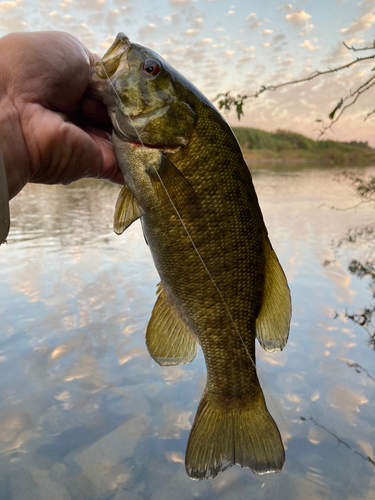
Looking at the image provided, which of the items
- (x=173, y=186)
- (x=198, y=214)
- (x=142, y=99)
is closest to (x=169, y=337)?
(x=198, y=214)

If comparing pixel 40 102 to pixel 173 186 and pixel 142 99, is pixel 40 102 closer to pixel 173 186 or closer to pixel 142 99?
pixel 142 99

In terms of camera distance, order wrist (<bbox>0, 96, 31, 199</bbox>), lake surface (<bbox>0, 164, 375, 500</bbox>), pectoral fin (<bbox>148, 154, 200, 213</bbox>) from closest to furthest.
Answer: pectoral fin (<bbox>148, 154, 200, 213</bbox>)
wrist (<bbox>0, 96, 31, 199</bbox>)
lake surface (<bbox>0, 164, 375, 500</bbox>)

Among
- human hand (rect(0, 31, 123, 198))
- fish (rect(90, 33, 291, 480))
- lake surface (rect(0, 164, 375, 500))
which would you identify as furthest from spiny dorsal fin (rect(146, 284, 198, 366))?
lake surface (rect(0, 164, 375, 500))

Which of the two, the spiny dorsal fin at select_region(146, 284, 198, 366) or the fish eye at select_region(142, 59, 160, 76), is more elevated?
the fish eye at select_region(142, 59, 160, 76)

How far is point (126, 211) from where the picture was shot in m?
1.73

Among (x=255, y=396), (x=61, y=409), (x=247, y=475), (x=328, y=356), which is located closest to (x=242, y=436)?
(x=255, y=396)

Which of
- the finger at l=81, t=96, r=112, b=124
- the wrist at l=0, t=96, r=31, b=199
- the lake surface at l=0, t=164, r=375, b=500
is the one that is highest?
the finger at l=81, t=96, r=112, b=124

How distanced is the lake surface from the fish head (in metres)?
2.39

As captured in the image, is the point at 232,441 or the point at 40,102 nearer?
the point at 232,441

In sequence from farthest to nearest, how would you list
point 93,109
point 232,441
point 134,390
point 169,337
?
point 134,390, point 93,109, point 169,337, point 232,441

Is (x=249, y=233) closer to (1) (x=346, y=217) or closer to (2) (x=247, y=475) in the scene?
(2) (x=247, y=475)

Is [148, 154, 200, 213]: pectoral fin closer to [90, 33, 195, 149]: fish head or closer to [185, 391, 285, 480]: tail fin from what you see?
[90, 33, 195, 149]: fish head

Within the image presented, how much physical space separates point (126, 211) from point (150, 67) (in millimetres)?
637

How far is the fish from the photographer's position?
1661mm
